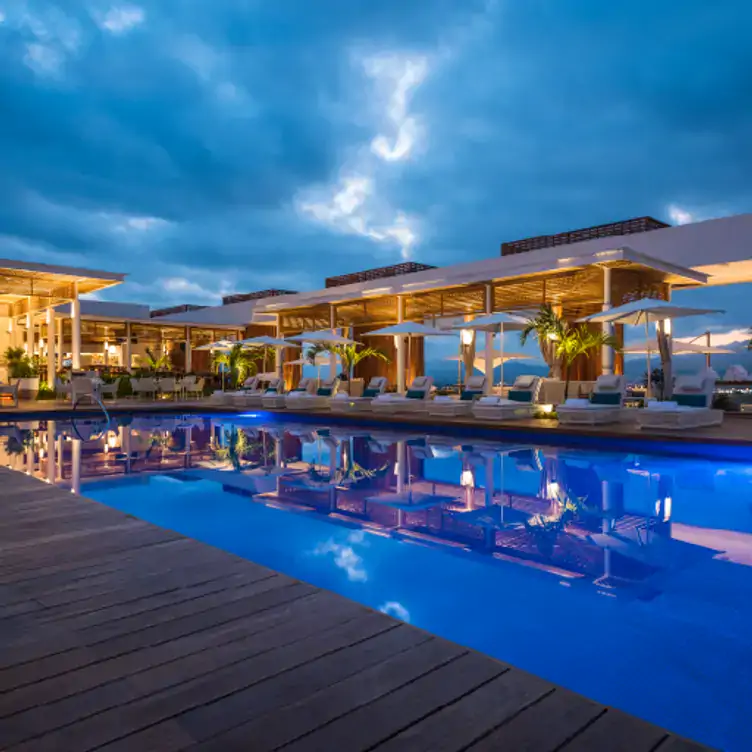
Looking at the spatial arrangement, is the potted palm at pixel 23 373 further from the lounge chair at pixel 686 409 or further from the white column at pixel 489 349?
the lounge chair at pixel 686 409

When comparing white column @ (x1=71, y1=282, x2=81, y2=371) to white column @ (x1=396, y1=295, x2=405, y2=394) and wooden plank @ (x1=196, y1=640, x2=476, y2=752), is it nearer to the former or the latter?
white column @ (x1=396, y1=295, x2=405, y2=394)

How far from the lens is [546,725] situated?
1688mm

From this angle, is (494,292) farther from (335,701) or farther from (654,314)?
(335,701)

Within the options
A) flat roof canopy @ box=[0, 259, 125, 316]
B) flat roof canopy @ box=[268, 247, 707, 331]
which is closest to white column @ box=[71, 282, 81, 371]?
flat roof canopy @ box=[0, 259, 125, 316]

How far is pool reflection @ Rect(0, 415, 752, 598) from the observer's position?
4.29 m

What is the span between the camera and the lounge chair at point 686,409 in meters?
9.79

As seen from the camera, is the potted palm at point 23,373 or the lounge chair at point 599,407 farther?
the potted palm at point 23,373

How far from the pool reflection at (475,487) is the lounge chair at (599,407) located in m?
1.38

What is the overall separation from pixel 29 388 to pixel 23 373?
51 centimetres

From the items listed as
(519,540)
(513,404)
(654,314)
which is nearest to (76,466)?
(519,540)

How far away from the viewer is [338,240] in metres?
62.1

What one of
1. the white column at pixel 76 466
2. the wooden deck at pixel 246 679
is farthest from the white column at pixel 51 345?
the wooden deck at pixel 246 679

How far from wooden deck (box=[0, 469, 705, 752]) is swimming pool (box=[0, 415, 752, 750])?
0.75 metres

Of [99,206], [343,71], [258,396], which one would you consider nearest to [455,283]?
[258,396]
